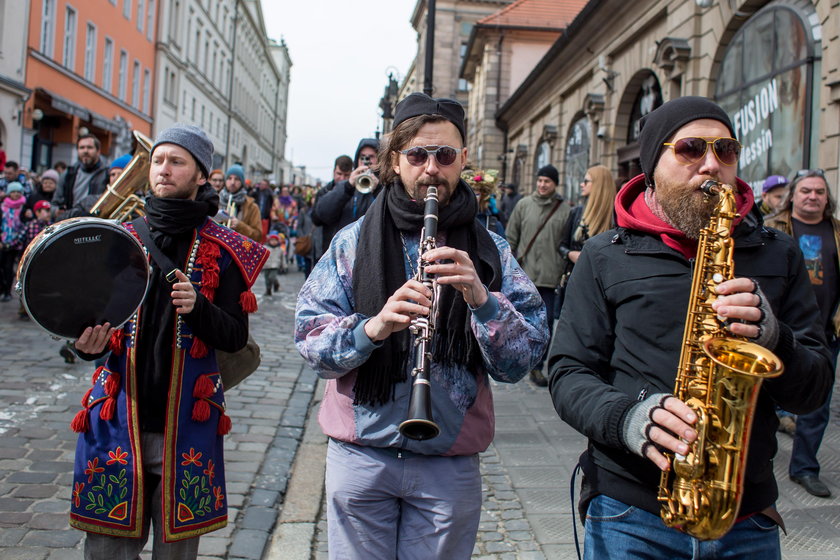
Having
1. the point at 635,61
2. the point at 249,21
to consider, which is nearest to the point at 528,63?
the point at 635,61

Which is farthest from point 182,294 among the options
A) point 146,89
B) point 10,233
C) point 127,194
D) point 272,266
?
point 146,89

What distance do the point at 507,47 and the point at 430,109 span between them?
31752mm

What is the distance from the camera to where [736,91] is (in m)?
11.0

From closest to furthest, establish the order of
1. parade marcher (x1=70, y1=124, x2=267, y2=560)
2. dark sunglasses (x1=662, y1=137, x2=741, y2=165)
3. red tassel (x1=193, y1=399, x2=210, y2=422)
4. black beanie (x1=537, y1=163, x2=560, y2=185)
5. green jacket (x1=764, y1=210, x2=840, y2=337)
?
dark sunglasses (x1=662, y1=137, x2=741, y2=165) < parade marcher (x1=70, y1=124, x2=267, y2=560) < red tassel (x1=193, y1=399, x2=210, y2=422) < green jacket (x1=764, y1=210, x2=840, y2=337) < black beanie (x1=537, y1=163, x2=560, y2=185)

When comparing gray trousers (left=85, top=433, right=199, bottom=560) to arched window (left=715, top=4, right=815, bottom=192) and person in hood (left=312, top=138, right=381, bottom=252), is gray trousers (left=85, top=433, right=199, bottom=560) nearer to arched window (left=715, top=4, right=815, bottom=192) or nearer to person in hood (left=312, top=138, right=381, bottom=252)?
person in hood (left=312, top=138, right=381, bottom=252)

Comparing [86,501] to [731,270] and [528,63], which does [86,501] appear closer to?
[731,270]

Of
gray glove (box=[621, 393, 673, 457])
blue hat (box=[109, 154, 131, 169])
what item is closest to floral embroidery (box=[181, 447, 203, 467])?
gray glove (box=[621, 393, 673, 457])

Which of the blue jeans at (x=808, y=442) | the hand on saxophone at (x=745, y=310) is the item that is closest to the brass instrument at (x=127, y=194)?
the hand on saxophone at (x=745, y=310)

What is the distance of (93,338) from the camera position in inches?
98.1

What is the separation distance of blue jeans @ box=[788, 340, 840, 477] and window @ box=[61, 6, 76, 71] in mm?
25998

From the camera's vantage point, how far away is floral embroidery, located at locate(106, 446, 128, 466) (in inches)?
103

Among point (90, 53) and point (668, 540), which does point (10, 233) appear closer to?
point (668, 540)

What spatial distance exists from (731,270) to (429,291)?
0.77m

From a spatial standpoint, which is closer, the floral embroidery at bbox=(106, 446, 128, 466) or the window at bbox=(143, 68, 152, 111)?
the floral embroidery at bbox=(106, 446, 128, 466)
